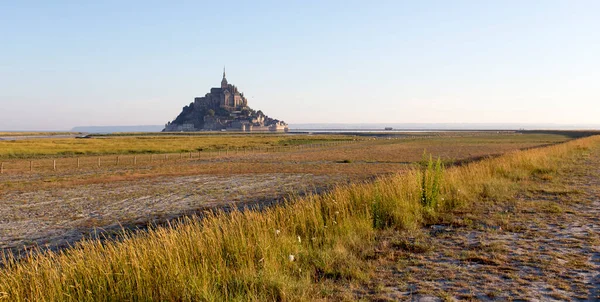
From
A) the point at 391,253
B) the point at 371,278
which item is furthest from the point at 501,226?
the point at 371,278

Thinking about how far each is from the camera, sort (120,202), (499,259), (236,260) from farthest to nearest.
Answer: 1. (120,202)
2. (499,259)
3. (236,260)

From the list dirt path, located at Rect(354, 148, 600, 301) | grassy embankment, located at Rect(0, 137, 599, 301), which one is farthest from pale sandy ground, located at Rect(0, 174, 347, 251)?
dirt path, located at Rect(354, 148, 600, 301)

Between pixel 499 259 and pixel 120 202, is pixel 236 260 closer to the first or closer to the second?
pixel 499 259

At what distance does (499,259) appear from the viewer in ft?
21.8

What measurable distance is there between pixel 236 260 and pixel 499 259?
3874 mm

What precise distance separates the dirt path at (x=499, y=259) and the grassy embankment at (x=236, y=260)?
1.75ft

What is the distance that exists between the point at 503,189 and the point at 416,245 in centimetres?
725

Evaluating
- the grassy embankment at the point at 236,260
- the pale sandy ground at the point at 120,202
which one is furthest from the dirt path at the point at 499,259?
the pale sandy ground at the point at 120,202

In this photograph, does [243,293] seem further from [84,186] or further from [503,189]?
[84,186]

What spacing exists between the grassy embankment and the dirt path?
53 cm

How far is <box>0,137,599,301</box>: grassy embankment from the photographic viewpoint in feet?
16.8

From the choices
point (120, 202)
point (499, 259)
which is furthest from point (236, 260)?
point (120, 202)

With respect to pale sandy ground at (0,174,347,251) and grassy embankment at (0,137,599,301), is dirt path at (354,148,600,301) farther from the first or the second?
pale sandy ground at (0,174,347,251)

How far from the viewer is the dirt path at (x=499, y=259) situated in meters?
5.31
